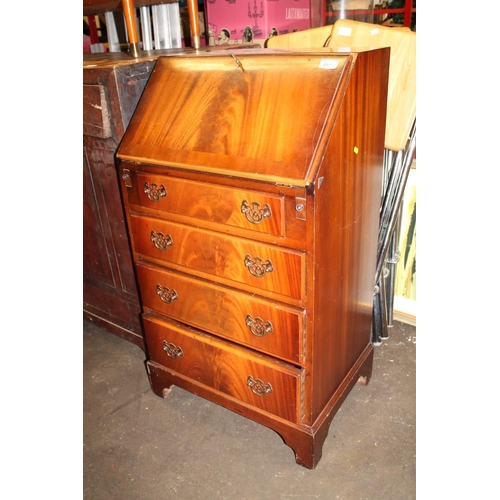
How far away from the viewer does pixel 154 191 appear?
1.43m

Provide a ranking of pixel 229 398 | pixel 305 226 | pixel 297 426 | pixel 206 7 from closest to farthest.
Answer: pixel 305 226 < pixel 297 426 < pixel 229 398 < pixel 206 7

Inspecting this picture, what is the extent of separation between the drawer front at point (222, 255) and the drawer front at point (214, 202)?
0.06 meters

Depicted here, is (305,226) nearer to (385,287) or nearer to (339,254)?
(339,254)

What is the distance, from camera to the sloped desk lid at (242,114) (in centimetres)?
112

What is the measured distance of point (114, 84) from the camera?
1.56 m

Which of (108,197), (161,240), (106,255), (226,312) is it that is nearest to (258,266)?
(226,312)

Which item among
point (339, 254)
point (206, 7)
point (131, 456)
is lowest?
point (131, 456)

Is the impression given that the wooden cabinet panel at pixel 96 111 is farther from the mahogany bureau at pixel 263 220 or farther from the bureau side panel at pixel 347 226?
the bureau side panel at pixel 347 226

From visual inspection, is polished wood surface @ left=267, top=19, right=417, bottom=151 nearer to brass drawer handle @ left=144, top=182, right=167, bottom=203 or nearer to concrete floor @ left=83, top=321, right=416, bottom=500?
brass drawer handle @ left=144, top=182, right=167, bottom=203

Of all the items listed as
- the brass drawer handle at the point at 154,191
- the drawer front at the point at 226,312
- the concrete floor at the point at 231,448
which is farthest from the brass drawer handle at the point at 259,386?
the brass drawer handle at the point at 154,191

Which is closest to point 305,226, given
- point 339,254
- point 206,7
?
point 339,254

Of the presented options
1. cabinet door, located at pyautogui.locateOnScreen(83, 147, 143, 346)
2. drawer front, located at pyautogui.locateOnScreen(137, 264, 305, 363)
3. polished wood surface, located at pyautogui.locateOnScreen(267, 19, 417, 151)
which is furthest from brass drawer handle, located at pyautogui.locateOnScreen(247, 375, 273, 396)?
polished wood surface, located at pyautogui.locateOnScreen(267, 19, 417, 151)

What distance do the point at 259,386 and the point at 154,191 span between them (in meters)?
0.72

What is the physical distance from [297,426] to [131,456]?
645 mm
